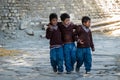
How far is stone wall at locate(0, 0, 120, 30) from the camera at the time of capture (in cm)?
1830

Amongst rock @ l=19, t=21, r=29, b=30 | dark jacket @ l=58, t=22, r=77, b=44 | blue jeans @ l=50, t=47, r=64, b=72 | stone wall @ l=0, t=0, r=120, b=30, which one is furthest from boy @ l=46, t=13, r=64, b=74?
stone wall @ l=0, t=0, r=120, b=30

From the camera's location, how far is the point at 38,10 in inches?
739

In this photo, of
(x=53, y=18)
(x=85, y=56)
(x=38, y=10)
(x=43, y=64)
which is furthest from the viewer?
(x=38, y=10)

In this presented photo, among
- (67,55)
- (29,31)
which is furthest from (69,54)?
(29,31)

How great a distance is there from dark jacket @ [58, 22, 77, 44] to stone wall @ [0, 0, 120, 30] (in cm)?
977

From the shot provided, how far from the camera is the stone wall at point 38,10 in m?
18.3

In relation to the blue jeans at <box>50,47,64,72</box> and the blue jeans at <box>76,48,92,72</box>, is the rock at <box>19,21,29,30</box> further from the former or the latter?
the blue jeans at <box>76,48,92,72</box>

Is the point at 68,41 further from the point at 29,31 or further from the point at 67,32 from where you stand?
the point at 29,31

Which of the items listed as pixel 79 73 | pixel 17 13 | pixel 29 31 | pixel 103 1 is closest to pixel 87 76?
pixel 79 73

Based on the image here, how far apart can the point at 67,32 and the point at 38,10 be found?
1054 cm

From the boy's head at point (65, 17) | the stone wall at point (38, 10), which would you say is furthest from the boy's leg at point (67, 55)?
the stone wall at point (38, 10)

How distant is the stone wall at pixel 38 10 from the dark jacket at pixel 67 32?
9.77 metres

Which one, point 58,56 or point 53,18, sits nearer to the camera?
point 53,18

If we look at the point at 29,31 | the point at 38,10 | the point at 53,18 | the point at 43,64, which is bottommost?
the point at 43,64
